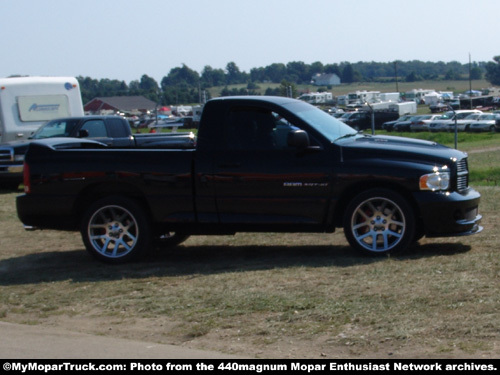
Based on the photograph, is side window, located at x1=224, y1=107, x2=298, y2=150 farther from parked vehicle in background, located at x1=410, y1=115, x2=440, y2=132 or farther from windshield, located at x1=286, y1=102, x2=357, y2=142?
parked vehicle in background, located at x1=410, y1=115, x2=440, y2=132

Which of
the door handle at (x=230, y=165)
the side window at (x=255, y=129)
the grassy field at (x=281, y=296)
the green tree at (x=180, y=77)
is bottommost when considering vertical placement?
the grassy field at (x=281, y=296)

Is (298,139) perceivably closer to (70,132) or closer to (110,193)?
(110,193)

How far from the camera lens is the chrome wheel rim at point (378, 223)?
28.1 ft

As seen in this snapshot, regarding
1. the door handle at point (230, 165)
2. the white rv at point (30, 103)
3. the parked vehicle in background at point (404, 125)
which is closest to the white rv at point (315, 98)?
the parked vehicle in background at point (404, 125)

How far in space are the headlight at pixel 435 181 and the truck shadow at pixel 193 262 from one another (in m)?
0.74

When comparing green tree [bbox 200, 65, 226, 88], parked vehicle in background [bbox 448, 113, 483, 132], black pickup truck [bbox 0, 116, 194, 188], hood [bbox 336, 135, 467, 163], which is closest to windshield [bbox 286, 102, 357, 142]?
hood [bbox 336, 135, 467, 163]

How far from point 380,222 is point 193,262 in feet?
7.28

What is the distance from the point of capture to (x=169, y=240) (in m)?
10.4

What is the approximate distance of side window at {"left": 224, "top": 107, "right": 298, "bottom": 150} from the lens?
29.2 feet

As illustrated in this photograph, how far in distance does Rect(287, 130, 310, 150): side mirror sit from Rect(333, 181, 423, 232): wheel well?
680mm

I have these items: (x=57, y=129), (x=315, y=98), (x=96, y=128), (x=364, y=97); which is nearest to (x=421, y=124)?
(x=364, y=97)

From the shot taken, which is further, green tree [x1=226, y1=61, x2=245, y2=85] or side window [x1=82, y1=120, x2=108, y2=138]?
green tree [x1=226, y1=61, x2=245, y2=85]

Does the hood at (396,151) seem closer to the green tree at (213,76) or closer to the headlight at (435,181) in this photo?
the headlight at (435,181)

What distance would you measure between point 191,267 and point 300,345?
10.9 feet
